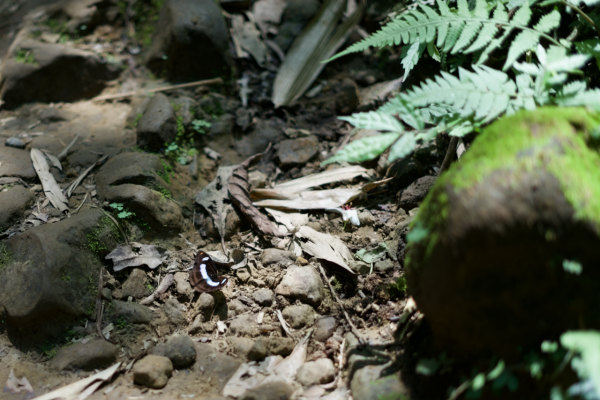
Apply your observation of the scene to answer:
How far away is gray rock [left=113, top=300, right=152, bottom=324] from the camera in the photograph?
2.32m

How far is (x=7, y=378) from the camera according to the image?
6.83 ft

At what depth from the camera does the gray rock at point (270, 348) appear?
208cm

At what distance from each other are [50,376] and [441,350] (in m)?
2.00

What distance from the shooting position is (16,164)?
10.0ft

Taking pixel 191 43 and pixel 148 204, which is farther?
pixel 191 43

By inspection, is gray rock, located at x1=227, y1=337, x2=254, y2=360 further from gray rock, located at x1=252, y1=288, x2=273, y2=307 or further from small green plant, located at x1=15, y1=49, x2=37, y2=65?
small green plant, located at x1=15, y1=49, x2=37, y2=65

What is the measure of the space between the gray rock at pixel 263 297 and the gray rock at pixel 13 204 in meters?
1.74

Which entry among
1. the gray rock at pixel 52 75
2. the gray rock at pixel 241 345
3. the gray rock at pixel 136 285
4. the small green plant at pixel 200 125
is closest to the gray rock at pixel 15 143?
the gray rock at pixel 52 75

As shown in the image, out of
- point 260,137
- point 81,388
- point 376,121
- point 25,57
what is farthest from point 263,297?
point 25,57

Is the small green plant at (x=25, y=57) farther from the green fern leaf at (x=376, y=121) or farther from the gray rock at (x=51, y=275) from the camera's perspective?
the green fern leaf at (x=376, y=121)

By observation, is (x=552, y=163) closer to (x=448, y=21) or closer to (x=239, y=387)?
(x=448, y=21)

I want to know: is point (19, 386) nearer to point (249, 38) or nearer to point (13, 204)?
point (13, 204)

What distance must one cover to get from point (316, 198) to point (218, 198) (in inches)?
30.2

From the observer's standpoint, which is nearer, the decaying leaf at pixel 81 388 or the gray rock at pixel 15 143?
the decaying leaf at pixel 81 388
